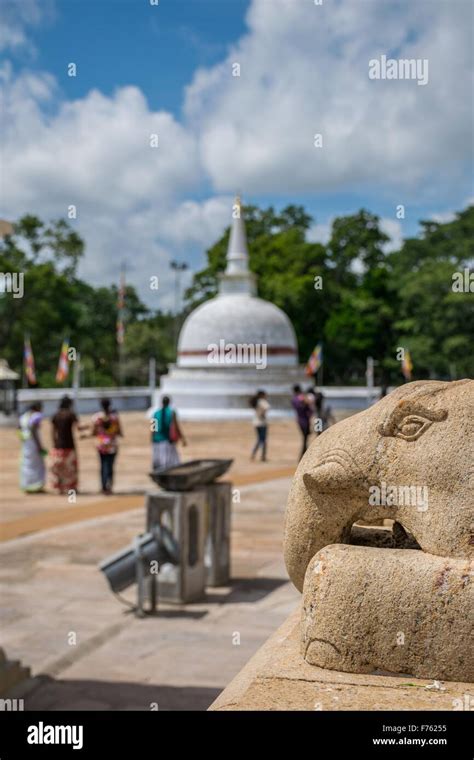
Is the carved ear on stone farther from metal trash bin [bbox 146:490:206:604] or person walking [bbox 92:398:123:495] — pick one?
person walking [bbox 92:398:123:495]

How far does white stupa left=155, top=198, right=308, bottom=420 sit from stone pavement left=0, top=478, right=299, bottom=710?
21087 millimetres

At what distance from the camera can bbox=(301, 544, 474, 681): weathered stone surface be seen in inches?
86.8

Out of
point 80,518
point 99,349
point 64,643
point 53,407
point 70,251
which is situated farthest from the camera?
point 99,349

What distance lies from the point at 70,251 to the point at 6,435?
17343mm

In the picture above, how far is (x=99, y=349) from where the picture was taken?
45312 mm

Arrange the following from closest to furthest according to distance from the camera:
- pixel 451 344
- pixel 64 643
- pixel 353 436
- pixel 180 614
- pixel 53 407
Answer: pixel 353 436
pixel 64 643
pixel 180 614
pixel 53 407
pixel 451 344

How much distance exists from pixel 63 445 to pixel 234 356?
20.4 meters

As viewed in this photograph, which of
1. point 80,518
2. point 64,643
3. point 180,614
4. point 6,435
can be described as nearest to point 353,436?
point 64,643

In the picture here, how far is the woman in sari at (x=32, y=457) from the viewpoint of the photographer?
1209cm

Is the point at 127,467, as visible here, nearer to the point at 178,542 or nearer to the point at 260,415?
the point at 260,415

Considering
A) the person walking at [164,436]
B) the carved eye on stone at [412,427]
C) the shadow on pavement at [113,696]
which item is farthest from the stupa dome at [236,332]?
the carved eye on stone at [412,427]

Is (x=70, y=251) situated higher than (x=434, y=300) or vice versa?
(x=70, y=251)
